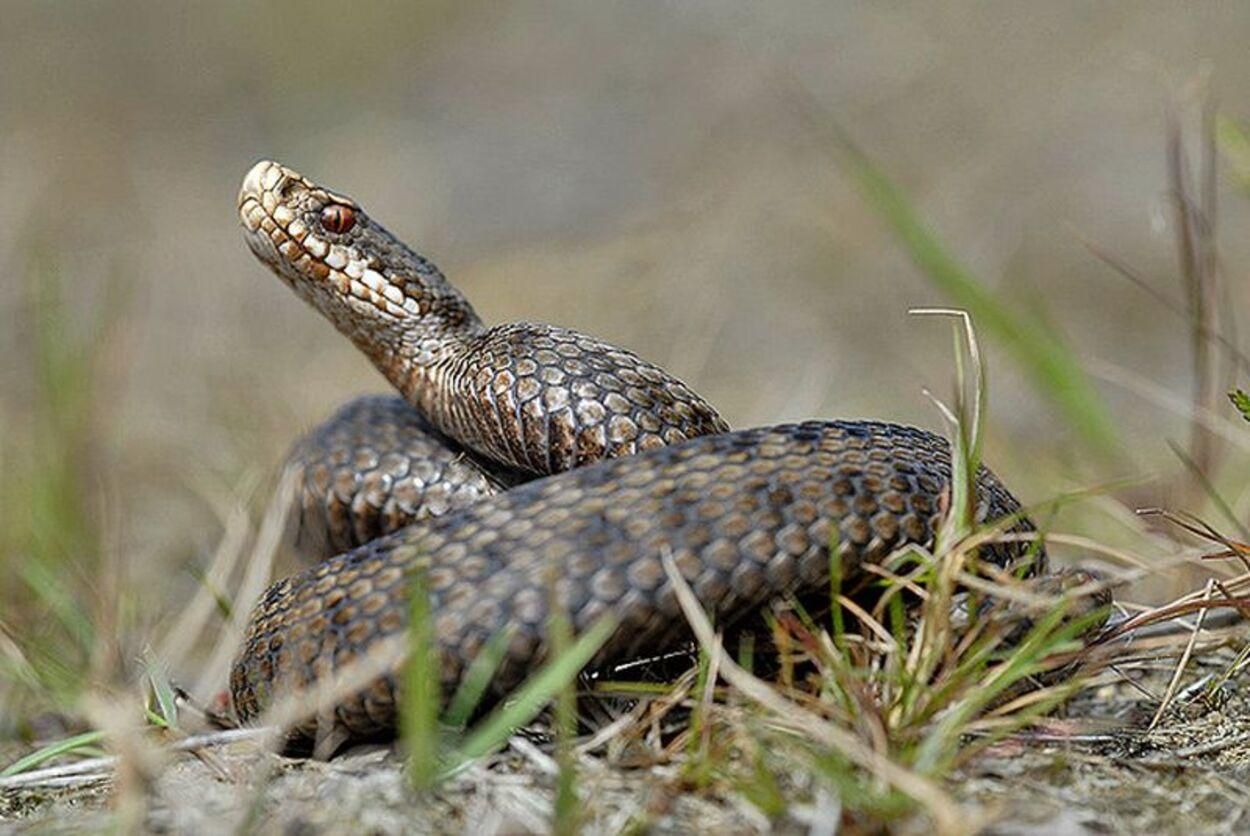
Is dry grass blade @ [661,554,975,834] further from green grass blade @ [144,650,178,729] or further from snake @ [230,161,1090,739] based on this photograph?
green grass blade @ [144,650,178,729]

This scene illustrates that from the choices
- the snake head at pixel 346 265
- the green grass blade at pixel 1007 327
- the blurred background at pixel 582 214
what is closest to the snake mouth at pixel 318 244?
the snake head at pixel 346 265

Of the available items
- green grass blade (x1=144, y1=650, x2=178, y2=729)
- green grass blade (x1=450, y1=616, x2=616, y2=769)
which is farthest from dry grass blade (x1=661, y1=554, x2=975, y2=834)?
green grass blade (x1=144, y1=650, x2=178, y2=729)

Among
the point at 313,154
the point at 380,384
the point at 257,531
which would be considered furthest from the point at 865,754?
the point at 313,154

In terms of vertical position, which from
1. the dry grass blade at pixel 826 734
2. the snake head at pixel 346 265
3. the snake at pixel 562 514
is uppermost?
the snake head at pixel 346 265

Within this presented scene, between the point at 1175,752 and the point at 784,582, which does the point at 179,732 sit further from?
the point at 1175,752

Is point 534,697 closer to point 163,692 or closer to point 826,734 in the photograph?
point 826,734

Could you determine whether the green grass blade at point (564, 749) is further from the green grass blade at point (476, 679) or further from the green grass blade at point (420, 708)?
the green grass blade at point (420, 708)

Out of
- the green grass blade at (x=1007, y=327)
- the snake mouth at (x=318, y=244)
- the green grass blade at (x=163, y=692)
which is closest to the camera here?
the green grass blade at (x=163, y=692)

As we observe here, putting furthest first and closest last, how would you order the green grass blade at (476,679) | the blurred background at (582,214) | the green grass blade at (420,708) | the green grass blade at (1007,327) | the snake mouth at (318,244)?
the blurred background at (582,214)
the green grass blade at (1007,327)
the snake mouth at (318,244)
the green grass blade at (476,679)
the green grass blade at (420,708)
